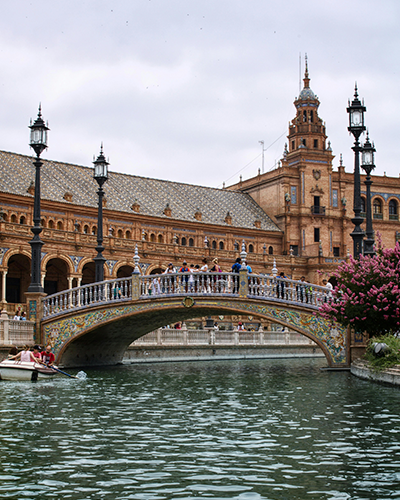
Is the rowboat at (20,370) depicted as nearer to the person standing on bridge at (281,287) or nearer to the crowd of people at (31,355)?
the crowd of people at (31,355)

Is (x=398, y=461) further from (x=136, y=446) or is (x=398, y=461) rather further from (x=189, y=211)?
(x=189, y=211)

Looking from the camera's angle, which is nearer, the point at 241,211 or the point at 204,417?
the point at 204,417

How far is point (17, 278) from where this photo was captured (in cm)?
5184

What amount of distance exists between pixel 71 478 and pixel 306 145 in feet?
215

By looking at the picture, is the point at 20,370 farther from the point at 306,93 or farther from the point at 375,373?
the point at 306,93

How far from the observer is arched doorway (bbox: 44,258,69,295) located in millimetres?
53188

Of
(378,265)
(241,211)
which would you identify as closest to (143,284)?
(378,265)

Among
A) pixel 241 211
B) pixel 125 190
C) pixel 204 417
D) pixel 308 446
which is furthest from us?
pixel 241 211

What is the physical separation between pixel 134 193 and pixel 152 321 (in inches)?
1381

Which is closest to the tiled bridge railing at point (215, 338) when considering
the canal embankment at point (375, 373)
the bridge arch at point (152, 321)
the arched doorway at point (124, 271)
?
the bridge arch at point (152, 321)

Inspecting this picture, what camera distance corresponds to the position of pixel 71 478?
29.6 ft

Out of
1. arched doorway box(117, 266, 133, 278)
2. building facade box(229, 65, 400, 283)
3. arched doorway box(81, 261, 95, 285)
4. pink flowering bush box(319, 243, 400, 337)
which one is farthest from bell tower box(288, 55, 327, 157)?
pink flowering bush box(319, 243, 400, 337)

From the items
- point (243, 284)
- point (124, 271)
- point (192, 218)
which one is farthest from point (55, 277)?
point (243, 284)

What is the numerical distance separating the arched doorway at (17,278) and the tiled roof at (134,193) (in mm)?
4982
